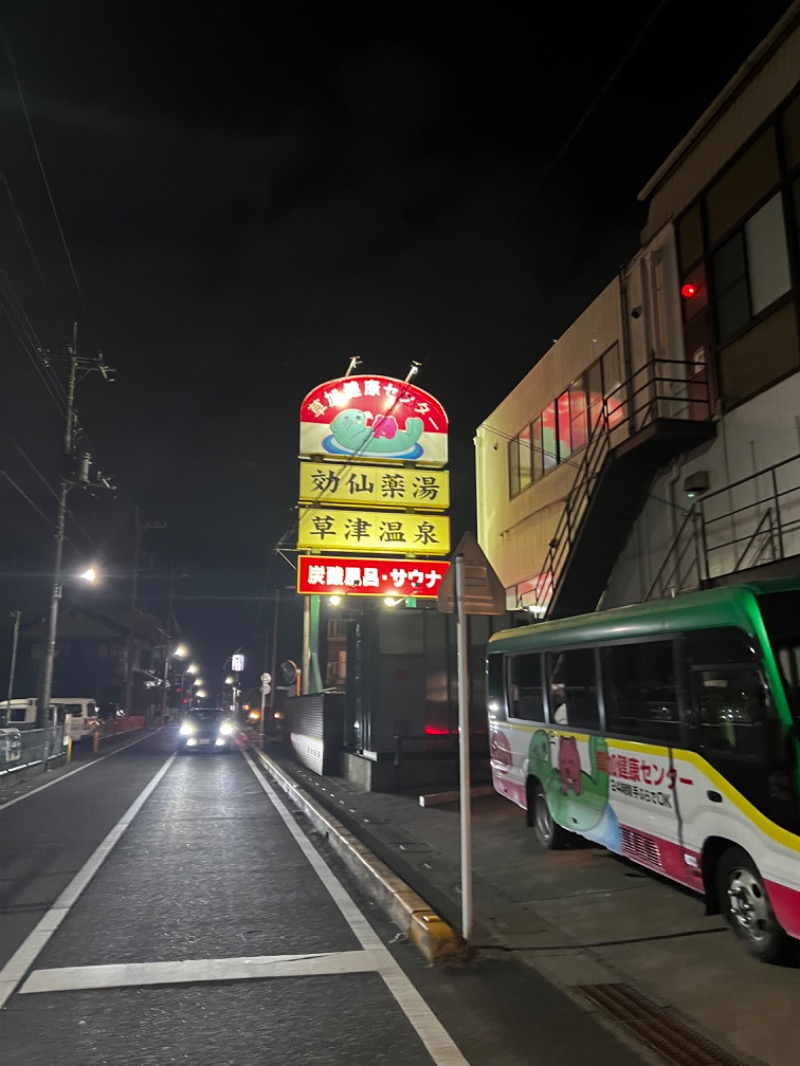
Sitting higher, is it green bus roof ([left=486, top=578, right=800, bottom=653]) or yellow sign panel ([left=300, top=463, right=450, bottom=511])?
yellow sign panel ([left=300, top=463, right=450, bottom=511])

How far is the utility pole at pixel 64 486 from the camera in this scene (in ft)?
74.2

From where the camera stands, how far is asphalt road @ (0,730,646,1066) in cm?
406

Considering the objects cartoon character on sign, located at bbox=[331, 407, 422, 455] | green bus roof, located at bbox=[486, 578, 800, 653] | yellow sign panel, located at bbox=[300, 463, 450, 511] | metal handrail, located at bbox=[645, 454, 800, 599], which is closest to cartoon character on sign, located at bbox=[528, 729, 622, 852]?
green bus roof, located at bbox=[486, 578, 800, 653]

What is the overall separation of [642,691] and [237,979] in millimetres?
4150

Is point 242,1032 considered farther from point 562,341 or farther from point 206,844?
point 562,341

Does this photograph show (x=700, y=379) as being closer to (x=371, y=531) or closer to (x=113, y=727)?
(x=371, y=531)

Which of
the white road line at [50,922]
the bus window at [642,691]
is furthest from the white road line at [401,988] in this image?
the bus window at [642,691]

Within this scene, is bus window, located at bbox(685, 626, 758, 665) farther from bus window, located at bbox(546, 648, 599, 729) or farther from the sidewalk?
the sidewalk

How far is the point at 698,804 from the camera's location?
5.84m

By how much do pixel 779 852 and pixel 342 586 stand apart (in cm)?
1378

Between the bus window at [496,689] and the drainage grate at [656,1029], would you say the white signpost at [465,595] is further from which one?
the bus window at [496,689]

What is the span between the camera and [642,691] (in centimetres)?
693

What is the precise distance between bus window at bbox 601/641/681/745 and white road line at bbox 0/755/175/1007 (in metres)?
5.23

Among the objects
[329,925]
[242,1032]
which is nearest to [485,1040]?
[242,1032]
